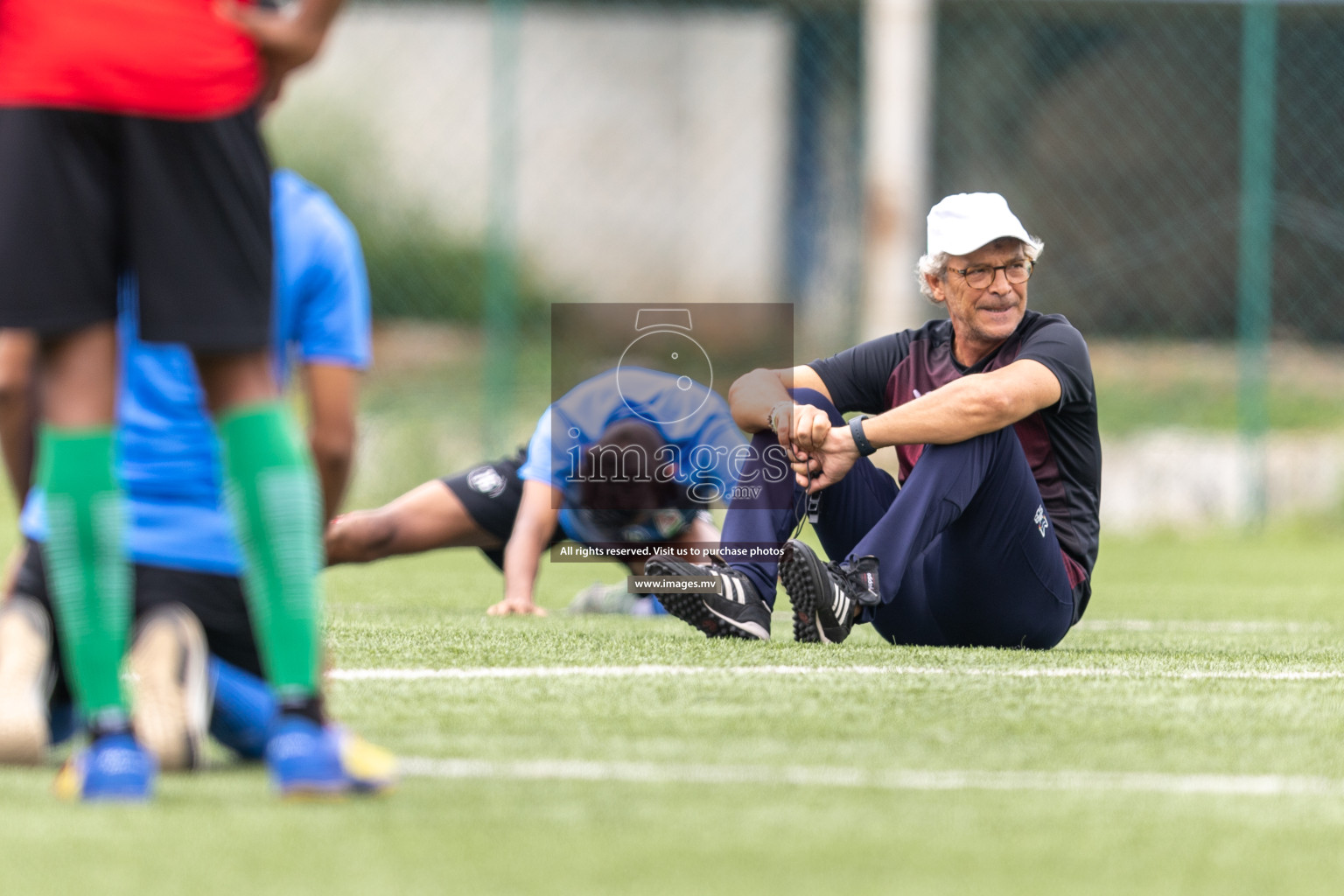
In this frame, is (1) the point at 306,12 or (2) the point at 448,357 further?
(2) the point at 448,357

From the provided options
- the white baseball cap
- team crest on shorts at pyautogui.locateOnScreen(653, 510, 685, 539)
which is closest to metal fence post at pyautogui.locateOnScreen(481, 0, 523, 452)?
team crest on shorts at pyautogui.locateOnScreen(653, 510, 685, 539)

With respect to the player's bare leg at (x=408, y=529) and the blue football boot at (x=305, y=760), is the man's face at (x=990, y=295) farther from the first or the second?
the blue football boot at (x=305, y=760)

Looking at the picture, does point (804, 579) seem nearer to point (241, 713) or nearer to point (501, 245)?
point (241, 713)

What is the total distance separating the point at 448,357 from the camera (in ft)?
32.0

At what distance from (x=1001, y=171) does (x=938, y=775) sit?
9.70 meters

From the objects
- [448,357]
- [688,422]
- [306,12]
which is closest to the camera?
[306,12]

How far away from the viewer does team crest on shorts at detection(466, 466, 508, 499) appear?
536 centimetres

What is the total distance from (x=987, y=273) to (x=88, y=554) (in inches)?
91.2

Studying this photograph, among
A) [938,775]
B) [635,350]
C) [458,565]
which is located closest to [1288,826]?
[938,775]

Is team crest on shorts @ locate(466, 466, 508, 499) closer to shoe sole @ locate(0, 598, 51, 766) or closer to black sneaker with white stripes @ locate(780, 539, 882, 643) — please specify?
black sneaker with white stripes @ locate(780, 539, 882, 643)

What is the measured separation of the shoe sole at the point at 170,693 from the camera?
2.34 metres

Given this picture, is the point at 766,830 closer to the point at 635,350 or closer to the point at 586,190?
the point at 635,350

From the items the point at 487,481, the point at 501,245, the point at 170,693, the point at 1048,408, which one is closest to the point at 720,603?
the point at 1048,408

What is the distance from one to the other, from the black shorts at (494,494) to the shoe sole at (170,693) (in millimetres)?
2930
